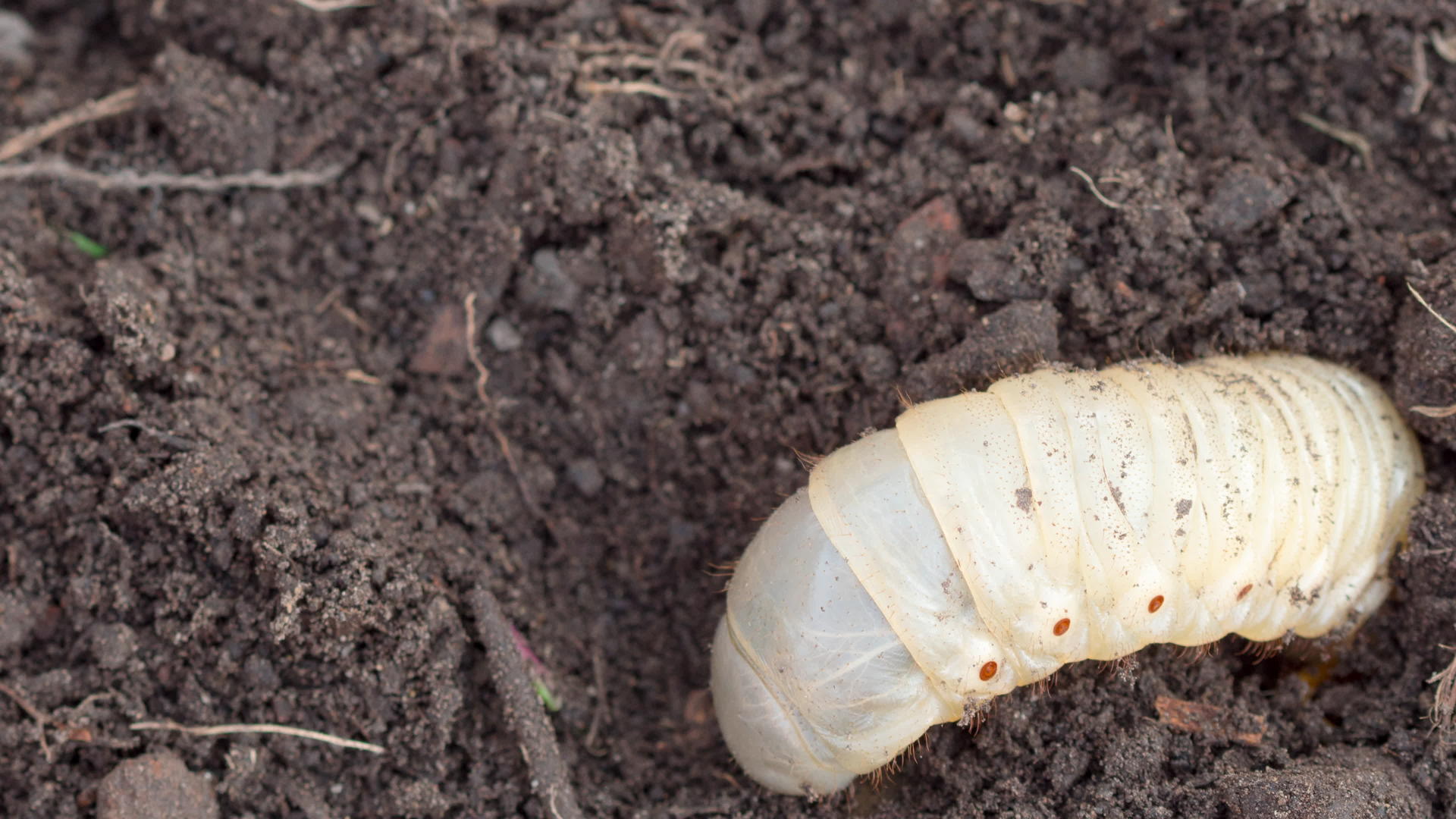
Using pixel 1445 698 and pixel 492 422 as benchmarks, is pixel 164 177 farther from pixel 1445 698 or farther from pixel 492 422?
pixel 1445 698

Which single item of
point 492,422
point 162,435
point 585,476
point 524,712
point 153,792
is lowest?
point 153,792

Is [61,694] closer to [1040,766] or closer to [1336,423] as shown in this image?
[1040,766]

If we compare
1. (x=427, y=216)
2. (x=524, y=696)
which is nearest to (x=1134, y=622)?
(x=524, y=696)

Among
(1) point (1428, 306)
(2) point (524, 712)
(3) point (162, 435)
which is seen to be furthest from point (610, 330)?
(1) point (1428, 306)

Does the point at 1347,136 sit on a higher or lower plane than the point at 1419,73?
lower

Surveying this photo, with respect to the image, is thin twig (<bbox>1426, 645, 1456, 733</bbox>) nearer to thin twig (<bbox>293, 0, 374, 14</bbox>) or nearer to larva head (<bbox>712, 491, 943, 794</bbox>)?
larva head (<bbox>712, 491, 943, 794</bbox>)

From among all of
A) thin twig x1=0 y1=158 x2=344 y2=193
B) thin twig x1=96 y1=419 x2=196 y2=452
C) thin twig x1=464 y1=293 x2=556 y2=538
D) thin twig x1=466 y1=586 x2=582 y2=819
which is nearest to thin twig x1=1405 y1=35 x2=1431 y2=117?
thin twig x1=464 y1=293 x2=556 y2=538
